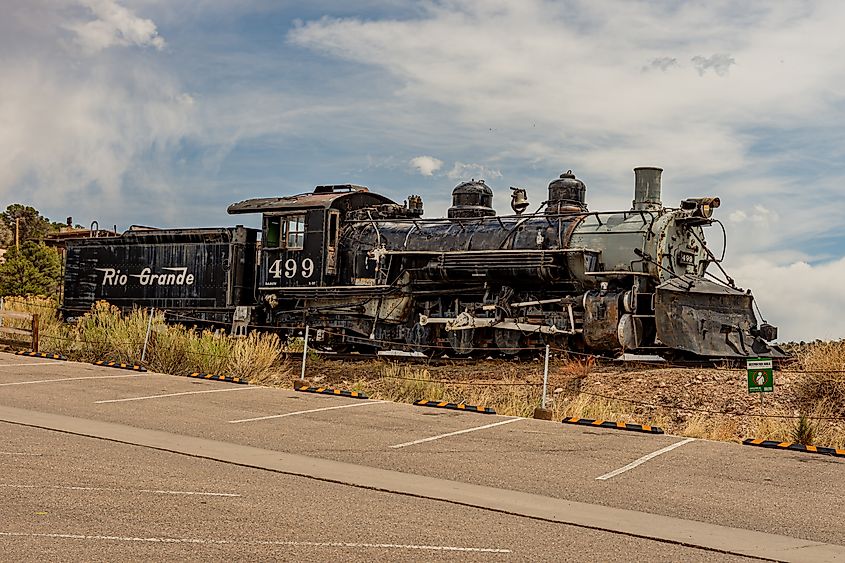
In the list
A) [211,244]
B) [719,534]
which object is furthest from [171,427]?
[211,244]

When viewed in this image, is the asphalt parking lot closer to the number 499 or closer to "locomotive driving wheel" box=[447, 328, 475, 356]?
"locomotive driving wheel" box=[447, 328, 475, 356]

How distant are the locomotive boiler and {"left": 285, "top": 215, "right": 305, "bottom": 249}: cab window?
0.03 meters

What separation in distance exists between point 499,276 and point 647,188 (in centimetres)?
340

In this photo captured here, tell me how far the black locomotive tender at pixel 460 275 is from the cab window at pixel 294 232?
3 cm

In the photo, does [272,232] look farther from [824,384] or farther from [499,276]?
[824,384]

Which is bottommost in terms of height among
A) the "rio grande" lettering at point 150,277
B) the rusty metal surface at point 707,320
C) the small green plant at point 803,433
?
the small green plant at point 803,433

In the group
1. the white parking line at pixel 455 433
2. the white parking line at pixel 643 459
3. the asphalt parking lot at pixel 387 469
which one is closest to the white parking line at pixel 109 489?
the asphalt parking lot at pixel 387 469

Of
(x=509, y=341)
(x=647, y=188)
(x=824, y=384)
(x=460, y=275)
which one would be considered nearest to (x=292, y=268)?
(x=460, y=275)

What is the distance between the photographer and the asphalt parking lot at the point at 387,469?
6.98 metres

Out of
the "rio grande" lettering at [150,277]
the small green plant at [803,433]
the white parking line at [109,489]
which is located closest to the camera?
the white parking line at [109,489]

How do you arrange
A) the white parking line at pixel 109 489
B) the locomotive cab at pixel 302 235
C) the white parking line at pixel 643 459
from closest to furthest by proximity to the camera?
the white parking line at pixel 109 489 → the white parking line at pixel 643 459 → the locomotive cab at pixel 302 235

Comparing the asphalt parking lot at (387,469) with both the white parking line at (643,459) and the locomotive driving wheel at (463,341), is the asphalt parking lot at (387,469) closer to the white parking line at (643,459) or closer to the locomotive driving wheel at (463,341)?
the white parking line at (643,459)

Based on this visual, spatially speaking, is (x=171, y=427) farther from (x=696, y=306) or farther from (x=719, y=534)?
(x=696, y=306)

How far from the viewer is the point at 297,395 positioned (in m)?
15.8
